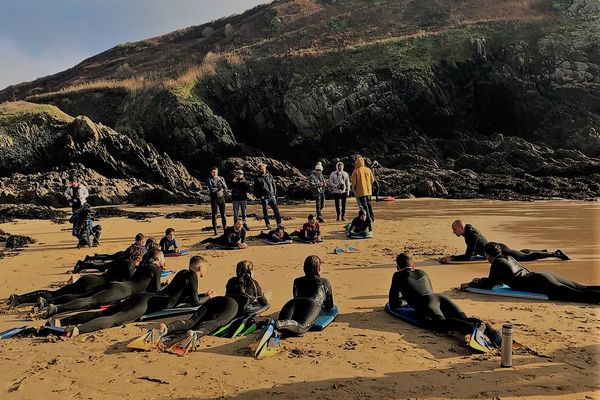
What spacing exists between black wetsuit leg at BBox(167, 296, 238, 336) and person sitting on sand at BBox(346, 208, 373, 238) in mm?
7471

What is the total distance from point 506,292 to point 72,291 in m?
6.50

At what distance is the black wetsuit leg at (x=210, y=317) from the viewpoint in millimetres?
5941

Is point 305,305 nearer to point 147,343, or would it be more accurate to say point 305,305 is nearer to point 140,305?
point 147,343

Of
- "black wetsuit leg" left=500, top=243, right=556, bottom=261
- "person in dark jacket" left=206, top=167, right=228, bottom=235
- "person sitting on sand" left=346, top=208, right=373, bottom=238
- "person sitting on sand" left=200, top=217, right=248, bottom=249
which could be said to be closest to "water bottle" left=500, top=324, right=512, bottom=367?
"black wetsuit leg" left=500, top=243, right=556, bottom=261

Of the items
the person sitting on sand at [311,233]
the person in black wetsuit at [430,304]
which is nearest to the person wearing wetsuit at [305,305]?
the person in black wetsuit at [430,304]

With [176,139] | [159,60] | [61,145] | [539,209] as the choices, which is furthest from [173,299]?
[159,60]

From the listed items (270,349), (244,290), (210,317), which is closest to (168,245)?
(244,290)

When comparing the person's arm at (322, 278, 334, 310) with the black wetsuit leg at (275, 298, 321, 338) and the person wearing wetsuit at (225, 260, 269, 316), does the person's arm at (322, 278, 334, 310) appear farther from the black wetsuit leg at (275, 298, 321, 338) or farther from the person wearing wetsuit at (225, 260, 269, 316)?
the person wearing wetsuit at (225, 260, 269, 316)

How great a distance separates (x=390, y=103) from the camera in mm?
40406

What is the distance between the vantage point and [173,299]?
696 cm

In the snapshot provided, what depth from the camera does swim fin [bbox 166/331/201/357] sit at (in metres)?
5.44

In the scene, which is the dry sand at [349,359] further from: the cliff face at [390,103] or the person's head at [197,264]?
the cliff face at [390,103]

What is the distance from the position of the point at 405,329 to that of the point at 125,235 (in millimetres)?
11151

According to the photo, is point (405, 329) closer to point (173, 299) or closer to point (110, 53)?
point (173, 299)
